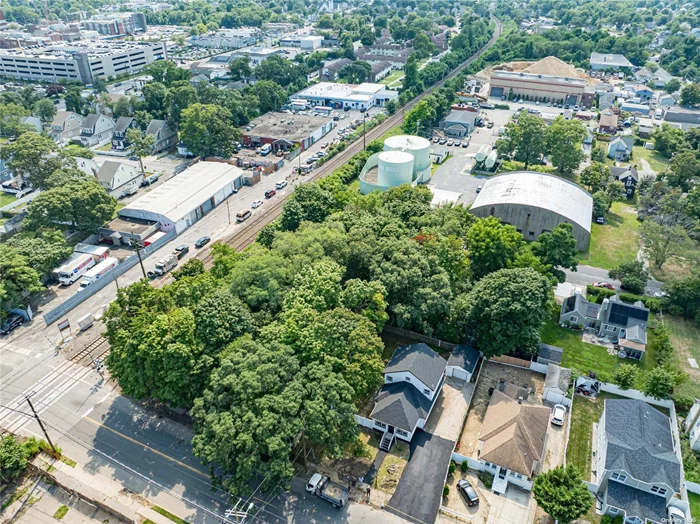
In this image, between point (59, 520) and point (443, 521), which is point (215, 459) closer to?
point (59, 520)

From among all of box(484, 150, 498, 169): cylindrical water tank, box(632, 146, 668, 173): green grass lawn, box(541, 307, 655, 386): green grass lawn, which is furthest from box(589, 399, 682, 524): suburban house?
box(632, 146, 668, 173): green grass lawn

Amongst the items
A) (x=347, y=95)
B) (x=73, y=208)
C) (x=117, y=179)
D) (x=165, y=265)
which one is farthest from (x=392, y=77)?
(x=165, y=265)

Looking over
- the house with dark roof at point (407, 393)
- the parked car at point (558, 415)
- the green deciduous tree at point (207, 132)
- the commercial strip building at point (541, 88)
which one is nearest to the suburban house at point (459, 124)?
the commercial strip building at point (541, 88)

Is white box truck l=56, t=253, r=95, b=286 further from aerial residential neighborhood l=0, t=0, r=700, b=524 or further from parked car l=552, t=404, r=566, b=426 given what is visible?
parked car l=552, t=404, r=566, b=426

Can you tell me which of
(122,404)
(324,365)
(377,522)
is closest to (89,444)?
(122,404)

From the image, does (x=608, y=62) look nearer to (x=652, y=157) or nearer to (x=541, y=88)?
(x=541, y=88)
